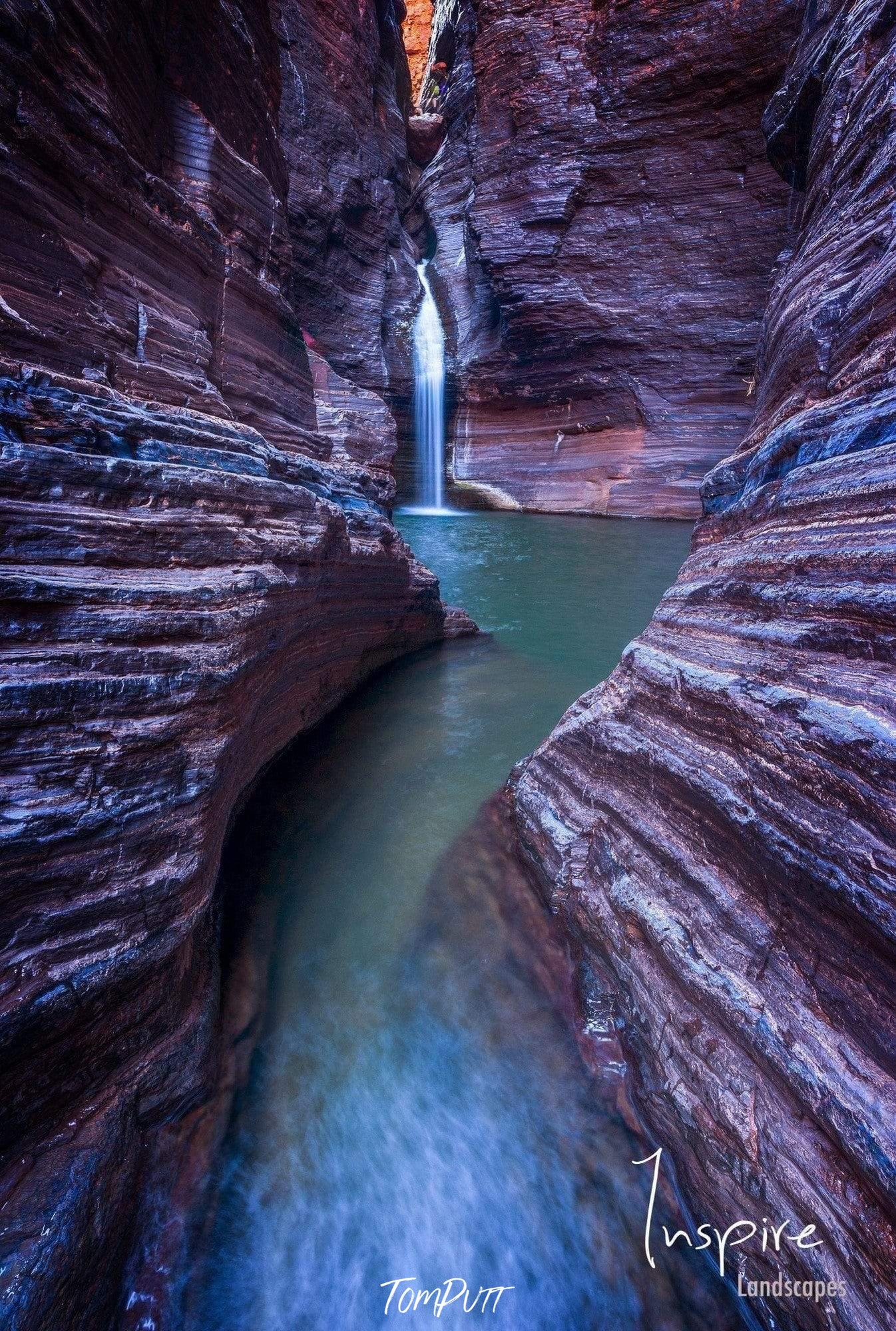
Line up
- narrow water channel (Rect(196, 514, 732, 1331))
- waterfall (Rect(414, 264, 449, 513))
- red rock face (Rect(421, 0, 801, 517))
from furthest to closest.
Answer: waterfall (Rect(414, 264, 449, 513))
red rock face (Rect(421, 0, 801, 517))
narrow water channel (Rect(196, 514, 732, 1331))

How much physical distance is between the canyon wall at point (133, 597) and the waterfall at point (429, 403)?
14811mm

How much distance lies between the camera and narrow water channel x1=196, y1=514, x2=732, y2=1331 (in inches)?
73.7

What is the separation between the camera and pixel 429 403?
2116cm

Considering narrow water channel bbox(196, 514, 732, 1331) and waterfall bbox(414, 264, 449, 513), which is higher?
waterfall bbox(414, 264, 449, 513)

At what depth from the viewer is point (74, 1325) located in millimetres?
1571

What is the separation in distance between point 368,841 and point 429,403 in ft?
67.6

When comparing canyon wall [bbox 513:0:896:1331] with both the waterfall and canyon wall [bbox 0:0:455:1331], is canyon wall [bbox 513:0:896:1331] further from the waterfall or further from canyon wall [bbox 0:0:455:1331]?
the waterfall

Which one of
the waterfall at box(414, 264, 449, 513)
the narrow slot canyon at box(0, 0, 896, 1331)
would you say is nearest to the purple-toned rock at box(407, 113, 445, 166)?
the waterfall at box(414, 264, 449, 513)

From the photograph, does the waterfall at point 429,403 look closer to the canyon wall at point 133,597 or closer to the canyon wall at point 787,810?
the canyon wall at point 133,597

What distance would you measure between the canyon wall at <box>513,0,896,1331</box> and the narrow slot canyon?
0.02 m

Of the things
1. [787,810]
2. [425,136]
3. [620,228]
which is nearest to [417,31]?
[425,136]

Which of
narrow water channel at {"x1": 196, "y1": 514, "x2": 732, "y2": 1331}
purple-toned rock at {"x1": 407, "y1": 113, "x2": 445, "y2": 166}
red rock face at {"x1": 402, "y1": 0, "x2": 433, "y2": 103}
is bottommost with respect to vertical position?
narrow water channel at {"x1": 196, "y1": 514, "x2": 732, "y2": 1331}

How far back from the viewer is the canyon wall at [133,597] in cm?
181

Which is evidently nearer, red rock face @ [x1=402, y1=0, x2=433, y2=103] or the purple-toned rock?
the purple-toned rock
